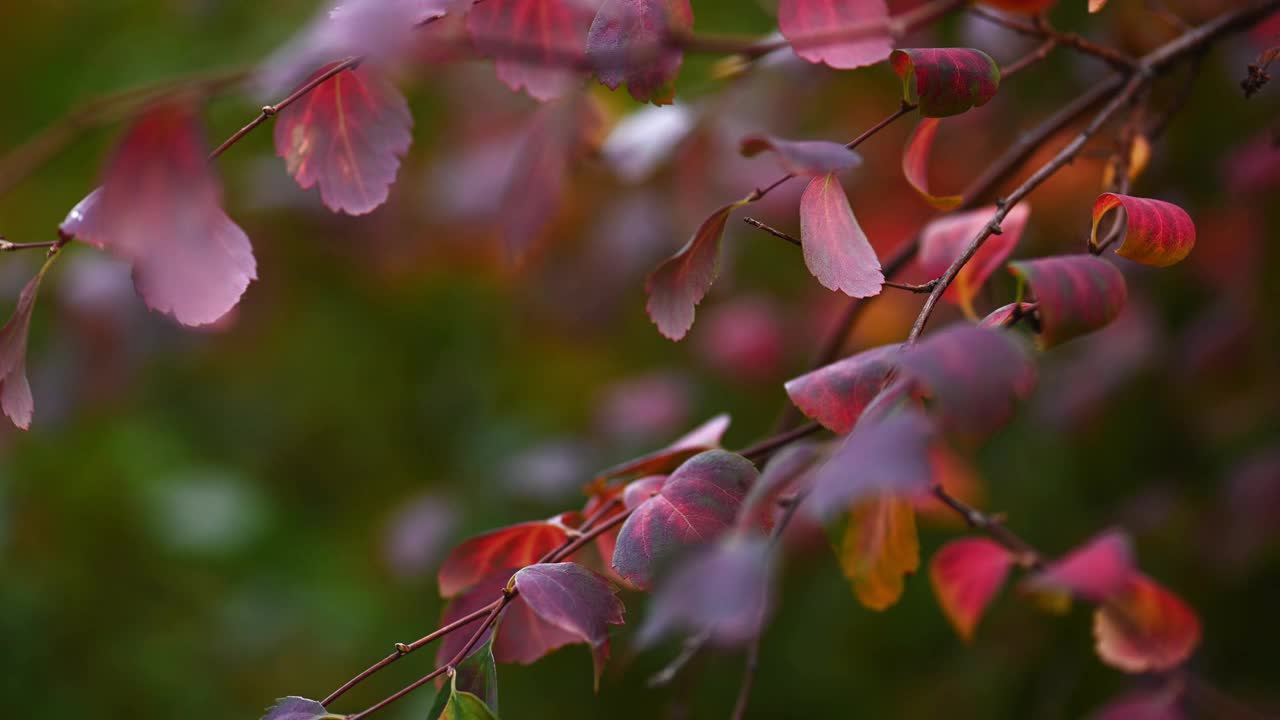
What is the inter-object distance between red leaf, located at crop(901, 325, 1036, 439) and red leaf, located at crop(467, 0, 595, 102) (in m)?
0.29

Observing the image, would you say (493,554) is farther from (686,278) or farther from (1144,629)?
(1144,629)

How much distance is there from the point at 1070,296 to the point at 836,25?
0.63ft

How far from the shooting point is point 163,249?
15.8 inches

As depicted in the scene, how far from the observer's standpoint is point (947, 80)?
0.45m

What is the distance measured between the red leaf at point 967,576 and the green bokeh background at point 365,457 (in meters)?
0.42

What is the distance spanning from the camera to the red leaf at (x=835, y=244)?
0.44 meters

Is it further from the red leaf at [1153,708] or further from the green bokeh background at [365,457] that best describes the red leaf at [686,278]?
the green bokeh background at [365,457]

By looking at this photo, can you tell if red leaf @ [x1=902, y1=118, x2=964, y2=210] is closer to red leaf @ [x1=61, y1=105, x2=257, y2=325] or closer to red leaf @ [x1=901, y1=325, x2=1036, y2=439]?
red leaf @ [x1=901, y1=325, x2=1036, y2=439]

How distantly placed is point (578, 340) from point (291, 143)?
99 cm

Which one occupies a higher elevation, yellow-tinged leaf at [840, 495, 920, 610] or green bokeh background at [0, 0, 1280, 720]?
yellow-tinged leaf at [840, 495, 920, 610]

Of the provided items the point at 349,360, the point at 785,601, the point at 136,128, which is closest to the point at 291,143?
the point at 136,128

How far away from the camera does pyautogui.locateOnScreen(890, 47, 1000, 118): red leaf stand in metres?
0.45

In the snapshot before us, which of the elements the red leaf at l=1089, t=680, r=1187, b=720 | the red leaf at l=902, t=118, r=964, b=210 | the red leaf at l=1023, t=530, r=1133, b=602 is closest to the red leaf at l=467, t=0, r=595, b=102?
the red leaf at l=902, t=118, r=964, b=210

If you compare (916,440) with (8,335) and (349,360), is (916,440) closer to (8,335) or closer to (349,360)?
(8,335)
